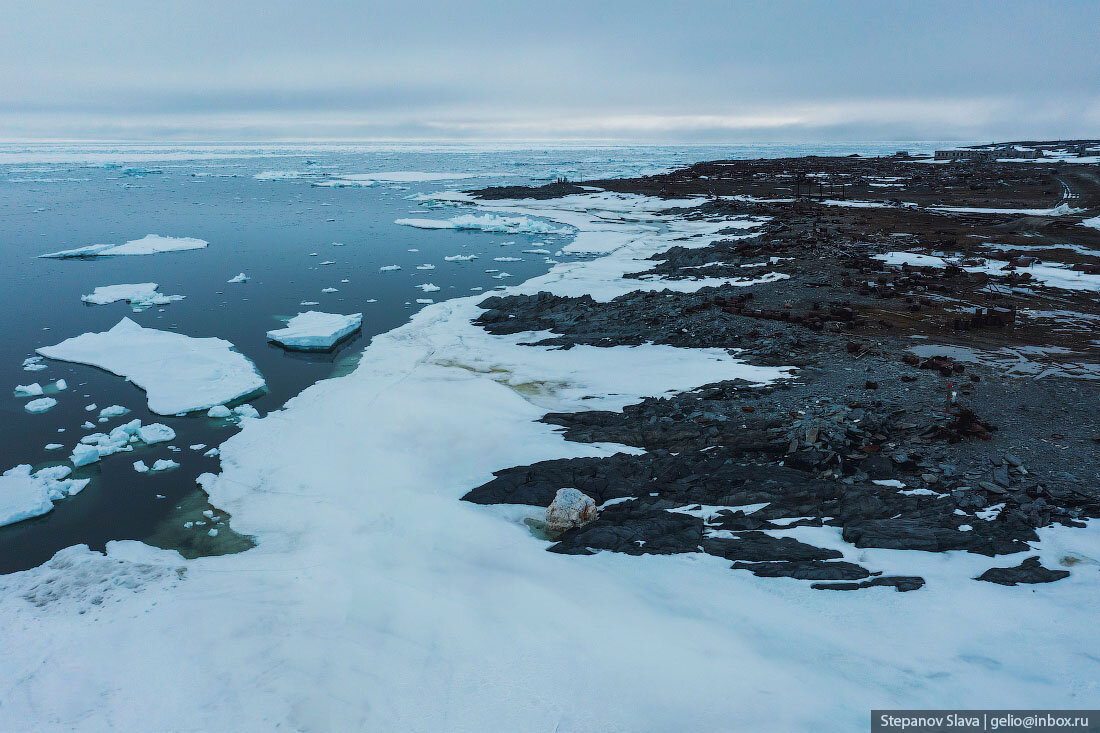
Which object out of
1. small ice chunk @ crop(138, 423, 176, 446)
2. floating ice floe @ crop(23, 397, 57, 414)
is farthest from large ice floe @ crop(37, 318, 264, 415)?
floating ice floe @ crop(23, 397, 57, 414)

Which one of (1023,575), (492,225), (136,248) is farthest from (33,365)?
(492,225)

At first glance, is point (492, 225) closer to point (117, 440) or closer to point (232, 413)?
point (232, 413)

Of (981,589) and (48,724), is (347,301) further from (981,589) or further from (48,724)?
(981,589)

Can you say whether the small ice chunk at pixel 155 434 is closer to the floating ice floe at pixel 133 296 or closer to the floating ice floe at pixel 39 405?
the floating ice floe at pixel 39 405

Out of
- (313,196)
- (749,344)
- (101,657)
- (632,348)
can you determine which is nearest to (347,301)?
(632,348)

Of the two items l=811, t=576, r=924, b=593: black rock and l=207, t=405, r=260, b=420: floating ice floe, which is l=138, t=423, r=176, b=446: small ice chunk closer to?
l=207, t=405, r=260, b=420: floating ice floe

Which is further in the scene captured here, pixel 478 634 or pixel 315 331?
pixel 315 331
